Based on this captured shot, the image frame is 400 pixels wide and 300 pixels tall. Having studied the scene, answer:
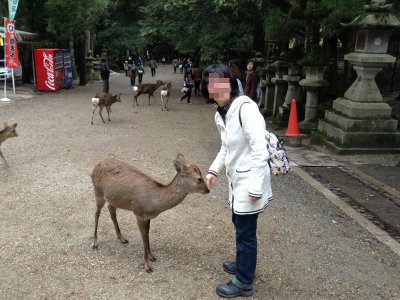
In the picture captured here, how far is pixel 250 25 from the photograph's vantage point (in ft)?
49.3

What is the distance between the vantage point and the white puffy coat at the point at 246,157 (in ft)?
9.20

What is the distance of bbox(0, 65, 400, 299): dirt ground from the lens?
3.42 meters

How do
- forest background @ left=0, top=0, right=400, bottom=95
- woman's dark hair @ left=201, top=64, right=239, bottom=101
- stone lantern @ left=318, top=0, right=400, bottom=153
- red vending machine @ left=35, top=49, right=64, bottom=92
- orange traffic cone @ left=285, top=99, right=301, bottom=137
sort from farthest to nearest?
1. red vending machine @ left=35, top=49, right=64, bottom=92
2. forest background @ left=0, top=0, right=400, bottom=95
3. orange traffic cone @ left=285, top=99, right=301, bottom=137
4. stone lantern @ left=318, top=0, right=400, bottom=153
5. woman's dark hair @ left=201, top=64, right=239, bottom=101

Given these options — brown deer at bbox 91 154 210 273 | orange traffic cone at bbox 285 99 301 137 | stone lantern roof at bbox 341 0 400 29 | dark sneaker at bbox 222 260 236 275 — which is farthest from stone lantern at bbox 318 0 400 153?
brown deer at bbox 91 154 210 273

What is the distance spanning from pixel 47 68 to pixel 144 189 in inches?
596

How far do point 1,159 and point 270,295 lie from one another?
18.3 ft

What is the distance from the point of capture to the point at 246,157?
2967 millimetres

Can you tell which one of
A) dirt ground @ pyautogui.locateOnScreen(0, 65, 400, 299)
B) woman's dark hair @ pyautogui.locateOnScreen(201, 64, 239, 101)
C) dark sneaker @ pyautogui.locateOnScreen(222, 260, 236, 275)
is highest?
woman's dark hair @ pyautogui.locateOnScreen(201, 64, 239, 101)

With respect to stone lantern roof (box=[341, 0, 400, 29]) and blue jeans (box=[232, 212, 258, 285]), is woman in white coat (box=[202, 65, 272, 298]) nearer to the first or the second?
blue jeans (box=[232, 212, 258, 285])

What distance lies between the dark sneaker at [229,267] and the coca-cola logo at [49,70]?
15.4m

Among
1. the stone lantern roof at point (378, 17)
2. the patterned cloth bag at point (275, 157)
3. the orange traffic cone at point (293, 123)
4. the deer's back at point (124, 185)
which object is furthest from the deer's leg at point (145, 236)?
the stone lantern roof at point (378, 17)

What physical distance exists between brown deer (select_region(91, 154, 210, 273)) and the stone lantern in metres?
4.97

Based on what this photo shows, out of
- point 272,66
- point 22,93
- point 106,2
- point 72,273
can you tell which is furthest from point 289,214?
point 106,2

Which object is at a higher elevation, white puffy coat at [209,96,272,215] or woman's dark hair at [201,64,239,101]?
woman's dark hair at [201,64,239,101]
